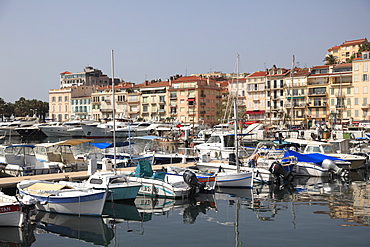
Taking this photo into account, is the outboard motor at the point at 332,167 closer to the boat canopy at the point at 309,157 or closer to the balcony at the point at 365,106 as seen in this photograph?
the boat canopy at the point at 309,157

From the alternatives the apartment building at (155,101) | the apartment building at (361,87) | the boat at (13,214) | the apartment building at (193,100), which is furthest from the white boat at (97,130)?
the boat at (13,214)

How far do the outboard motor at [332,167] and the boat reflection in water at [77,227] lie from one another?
1651 centimetres

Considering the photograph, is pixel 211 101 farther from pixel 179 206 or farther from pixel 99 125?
pixel 179 206

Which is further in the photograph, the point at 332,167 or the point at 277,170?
the point at 332,167

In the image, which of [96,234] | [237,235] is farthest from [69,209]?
[237,235]

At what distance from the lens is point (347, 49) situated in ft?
358

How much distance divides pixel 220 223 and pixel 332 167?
1376 cm

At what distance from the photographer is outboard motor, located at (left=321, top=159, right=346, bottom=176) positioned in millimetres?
28003

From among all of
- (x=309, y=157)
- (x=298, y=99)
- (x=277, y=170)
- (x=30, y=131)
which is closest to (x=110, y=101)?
(x=30, y=131)

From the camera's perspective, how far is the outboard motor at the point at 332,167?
28003 millimetres

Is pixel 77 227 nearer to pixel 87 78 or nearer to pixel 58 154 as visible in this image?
pixel 58 154

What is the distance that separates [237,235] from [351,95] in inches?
2694

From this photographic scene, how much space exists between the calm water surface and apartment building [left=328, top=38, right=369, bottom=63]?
303 ft

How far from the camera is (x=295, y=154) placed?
2891 centimetres
